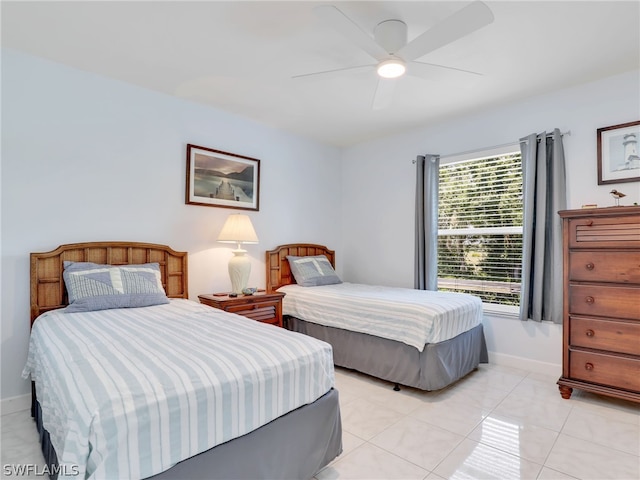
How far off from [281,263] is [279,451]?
2.70 metres

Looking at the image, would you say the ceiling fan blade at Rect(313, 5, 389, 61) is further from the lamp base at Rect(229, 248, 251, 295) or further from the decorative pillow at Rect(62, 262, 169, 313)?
the decorative pillow at Rect(62, 262, 169, 313)

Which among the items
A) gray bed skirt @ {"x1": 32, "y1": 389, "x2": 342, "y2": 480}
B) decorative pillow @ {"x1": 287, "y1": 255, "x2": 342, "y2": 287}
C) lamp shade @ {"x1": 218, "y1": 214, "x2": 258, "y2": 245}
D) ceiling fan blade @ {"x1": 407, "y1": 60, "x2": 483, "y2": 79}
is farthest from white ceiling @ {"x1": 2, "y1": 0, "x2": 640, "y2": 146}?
gray bed skirt @ {"x1": 32, "y1": 389, "x2": 342, "y2": 480}

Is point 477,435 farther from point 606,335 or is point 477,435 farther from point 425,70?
point 425,70

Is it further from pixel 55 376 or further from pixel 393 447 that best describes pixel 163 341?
pixel 393 447

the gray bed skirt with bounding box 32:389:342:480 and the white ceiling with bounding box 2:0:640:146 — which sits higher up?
the white ceiling with bounding box 2:0:640:146

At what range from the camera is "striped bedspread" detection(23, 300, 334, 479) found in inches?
40.9

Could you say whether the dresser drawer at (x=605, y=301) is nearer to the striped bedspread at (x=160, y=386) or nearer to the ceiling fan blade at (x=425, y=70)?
the ceiling fan blade at (x=425, y=70)

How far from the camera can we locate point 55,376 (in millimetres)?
1346

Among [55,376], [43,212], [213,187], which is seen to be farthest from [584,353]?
[43,212]

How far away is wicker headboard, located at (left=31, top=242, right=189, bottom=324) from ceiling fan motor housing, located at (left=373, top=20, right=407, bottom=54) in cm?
237

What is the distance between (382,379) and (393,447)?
3.34ft

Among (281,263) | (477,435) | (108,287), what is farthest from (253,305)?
(477,435)

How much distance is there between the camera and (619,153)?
9.16 feet

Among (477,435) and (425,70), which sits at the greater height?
(425,70)
